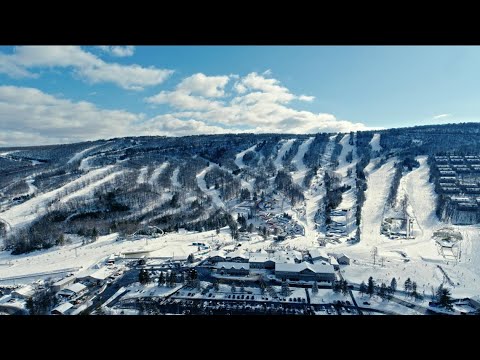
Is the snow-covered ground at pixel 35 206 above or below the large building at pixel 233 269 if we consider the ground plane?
above

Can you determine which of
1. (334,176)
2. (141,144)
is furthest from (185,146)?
(334,176)

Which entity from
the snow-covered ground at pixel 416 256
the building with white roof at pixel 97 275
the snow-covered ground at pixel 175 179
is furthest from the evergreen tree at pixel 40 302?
the snow-covered ground at pixel 175 179

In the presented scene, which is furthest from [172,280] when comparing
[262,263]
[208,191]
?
[208,191]

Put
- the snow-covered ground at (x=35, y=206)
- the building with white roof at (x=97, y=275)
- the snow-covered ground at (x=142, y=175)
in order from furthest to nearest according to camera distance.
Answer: the snow-covered ground at (x=142, y=175) → the snow-covered ground at (x=35, y=206) → the building with white roof at (x=97, y=275)

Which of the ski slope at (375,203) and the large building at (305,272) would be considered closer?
the large building at (305,272)

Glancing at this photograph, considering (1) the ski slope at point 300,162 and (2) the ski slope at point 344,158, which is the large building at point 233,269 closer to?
(1) the ski slope at point 300,162
